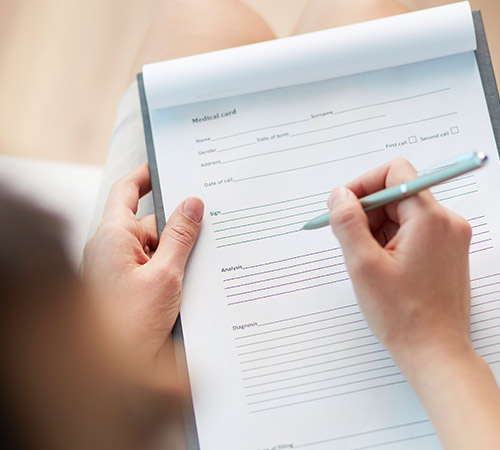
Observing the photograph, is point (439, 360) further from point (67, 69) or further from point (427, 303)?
point (67, 69)

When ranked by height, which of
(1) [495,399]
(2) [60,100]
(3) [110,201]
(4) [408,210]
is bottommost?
(1) [495,399]

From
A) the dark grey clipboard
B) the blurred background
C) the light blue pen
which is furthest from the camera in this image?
the blurred background

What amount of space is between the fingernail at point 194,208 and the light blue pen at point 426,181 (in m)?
0.18

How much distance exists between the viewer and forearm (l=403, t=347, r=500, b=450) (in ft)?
1.49

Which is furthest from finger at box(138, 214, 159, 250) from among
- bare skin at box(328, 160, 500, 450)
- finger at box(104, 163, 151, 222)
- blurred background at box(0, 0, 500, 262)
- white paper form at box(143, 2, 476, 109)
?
blurred background at box(0, 0, 500, 262)

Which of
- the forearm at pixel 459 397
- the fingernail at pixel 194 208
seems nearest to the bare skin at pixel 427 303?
the forearm at pixel 459 397

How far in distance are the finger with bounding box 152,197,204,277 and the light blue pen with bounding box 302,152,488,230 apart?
0.62ft

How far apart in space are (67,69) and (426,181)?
91cm

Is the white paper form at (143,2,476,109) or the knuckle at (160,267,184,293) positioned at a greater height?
the white paper form at (143,2,476,109)

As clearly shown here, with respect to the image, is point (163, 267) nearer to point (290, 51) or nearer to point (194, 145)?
point (194, 145)

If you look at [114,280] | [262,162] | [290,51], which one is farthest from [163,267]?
[290,51]

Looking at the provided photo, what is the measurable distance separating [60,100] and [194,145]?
0.65m

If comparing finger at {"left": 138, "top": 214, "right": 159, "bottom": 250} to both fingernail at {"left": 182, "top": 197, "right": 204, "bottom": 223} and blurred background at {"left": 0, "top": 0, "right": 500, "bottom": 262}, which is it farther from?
blurred background at {"left": 0, "top": 0, "right": 500, "bottom": 262}

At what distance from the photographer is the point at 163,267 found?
22.5 inches
